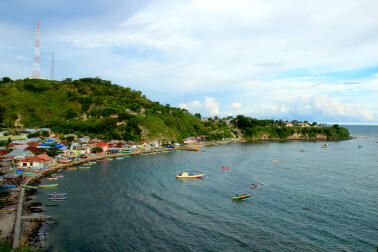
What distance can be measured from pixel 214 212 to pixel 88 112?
102854mm

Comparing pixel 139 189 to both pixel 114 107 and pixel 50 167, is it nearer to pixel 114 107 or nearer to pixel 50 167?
pixel 50 167

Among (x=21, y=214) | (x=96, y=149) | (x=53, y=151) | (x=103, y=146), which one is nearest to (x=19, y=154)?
(x=53, y=151)

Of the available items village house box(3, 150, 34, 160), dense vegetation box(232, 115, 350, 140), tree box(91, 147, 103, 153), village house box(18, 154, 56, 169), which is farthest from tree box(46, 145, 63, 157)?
dense vegetation box(232, 115, 350, 140)

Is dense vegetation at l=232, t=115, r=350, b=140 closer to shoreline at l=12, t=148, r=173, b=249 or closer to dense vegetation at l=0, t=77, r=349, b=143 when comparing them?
dense vegetation at l=0, t=77, r=349, b=143

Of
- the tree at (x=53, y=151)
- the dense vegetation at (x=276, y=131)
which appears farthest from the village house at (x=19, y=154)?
the dense vegetation at (x=276, y=131)

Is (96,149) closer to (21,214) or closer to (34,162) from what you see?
(34,162)

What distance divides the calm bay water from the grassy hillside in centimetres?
4717

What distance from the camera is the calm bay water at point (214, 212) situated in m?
28.1

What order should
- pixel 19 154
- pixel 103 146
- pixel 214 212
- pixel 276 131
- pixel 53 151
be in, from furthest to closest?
pixel 276 131 → pixel 103 146 → pixel 53 151 → pixel 19 154 → pixel 214 212

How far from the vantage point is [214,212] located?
1423 inches

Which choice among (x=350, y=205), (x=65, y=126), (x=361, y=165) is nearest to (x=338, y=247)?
(x=350, y=205)

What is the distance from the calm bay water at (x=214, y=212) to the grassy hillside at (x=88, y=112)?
155 feet

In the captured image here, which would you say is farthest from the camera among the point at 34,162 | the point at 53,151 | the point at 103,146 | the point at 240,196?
the point at 103,146

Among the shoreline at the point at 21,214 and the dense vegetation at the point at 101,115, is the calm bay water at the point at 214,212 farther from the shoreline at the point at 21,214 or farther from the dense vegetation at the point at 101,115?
the dense vegetation at the point at 101,115
